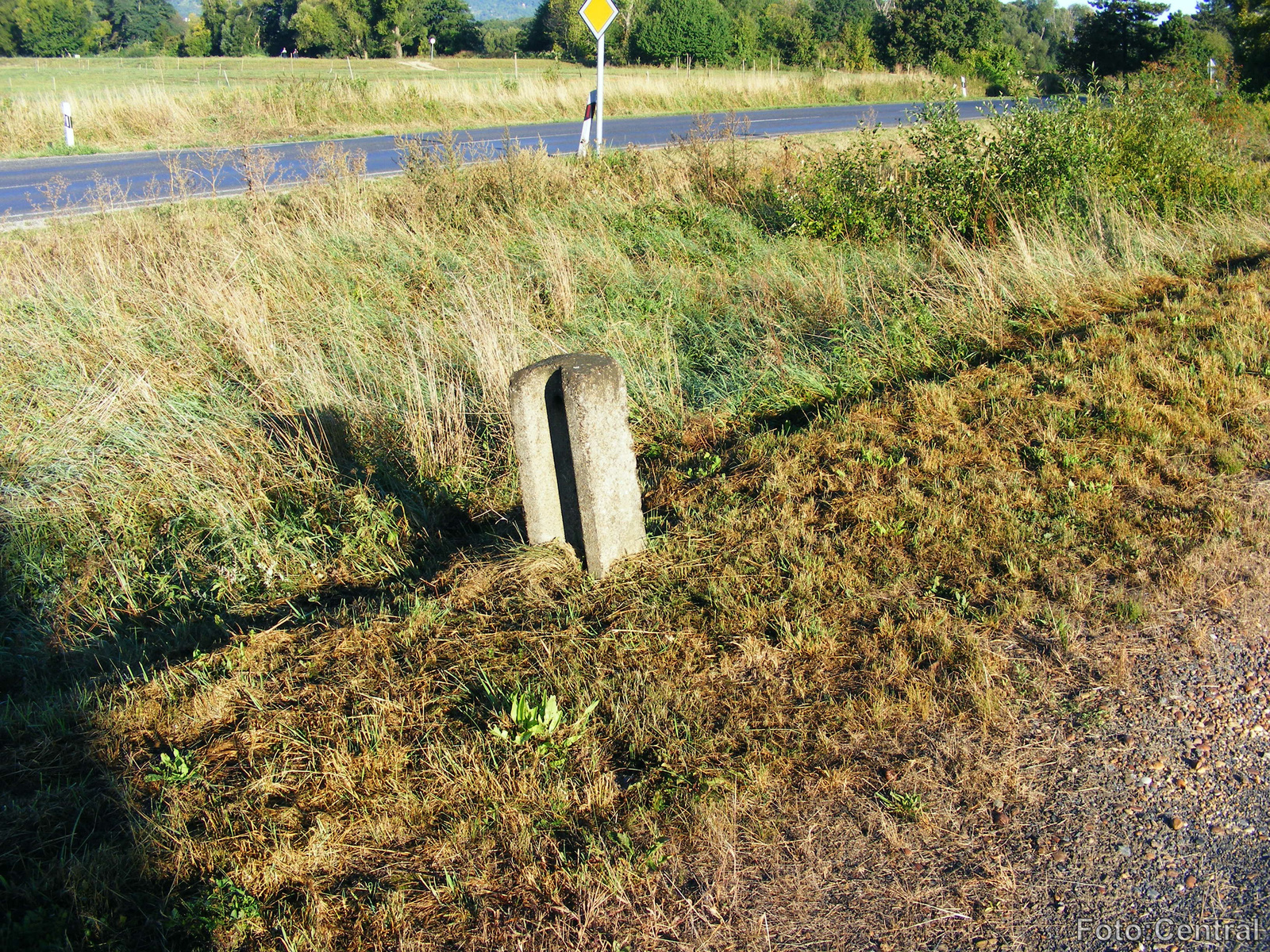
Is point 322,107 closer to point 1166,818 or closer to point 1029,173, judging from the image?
point 1029,173

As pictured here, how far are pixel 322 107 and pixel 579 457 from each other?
2168 cm

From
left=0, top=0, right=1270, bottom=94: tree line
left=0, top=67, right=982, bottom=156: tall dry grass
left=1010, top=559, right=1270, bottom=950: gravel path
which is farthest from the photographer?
left=0, top=0, right=1270, bottom=94: tree line

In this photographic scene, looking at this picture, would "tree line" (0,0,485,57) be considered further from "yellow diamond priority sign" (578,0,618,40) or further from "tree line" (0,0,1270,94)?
"yellow diamond priority sign" (578,0,618,40)

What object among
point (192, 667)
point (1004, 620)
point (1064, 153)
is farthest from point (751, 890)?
point (1064, 153)

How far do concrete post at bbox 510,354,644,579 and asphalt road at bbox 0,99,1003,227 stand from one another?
7018 mm

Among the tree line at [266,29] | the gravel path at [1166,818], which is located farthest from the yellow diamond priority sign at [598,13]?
the tree line at [266,29]

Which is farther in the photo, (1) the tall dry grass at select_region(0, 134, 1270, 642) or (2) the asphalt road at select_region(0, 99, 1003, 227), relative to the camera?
(2) the asphalt road at select_region(0, 99, 1003, 227)

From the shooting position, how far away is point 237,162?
13.5m

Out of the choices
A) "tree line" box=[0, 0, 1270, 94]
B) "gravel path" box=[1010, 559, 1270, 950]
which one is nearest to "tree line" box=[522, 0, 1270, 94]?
"tree line" box=[0, 0, 1270, 94]

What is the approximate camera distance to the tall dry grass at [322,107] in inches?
741

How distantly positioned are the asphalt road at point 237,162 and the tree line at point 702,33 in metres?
9.29

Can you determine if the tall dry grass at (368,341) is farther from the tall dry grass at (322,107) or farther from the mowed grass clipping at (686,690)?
the tall dry grass at (322,107)

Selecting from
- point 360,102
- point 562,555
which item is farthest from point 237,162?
point 562,555

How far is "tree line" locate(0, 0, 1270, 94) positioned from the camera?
1379 inches
